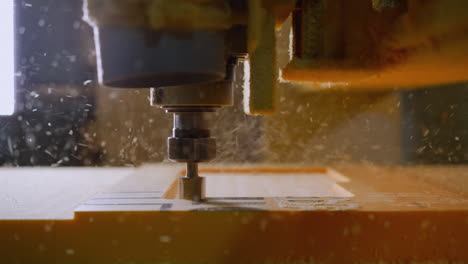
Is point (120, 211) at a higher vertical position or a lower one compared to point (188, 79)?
lower

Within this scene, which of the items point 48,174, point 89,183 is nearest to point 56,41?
point 48,174

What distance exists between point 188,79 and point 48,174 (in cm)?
75

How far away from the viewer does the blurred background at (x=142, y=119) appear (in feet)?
4.39

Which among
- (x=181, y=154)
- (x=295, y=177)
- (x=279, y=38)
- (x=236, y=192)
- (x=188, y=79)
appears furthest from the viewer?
(x=279, y=38)

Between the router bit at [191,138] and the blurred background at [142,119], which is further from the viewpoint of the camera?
the blurred background at [142,119]

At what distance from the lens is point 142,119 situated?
1.36 meters

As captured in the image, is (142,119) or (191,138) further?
(142,119)

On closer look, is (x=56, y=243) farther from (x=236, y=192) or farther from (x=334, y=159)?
(x=334, y=159)

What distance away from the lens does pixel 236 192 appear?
91cm

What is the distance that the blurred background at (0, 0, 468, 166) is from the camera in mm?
1338

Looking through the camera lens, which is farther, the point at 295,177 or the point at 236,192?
the point at 295,177

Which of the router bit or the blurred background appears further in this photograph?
the blurred background

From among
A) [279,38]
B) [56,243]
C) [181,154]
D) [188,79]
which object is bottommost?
[56,243]

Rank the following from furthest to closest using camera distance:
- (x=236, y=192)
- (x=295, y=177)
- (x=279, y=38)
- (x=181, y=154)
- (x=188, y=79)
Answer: (x=279, y=38) → (x=295, y=177) → (x=236, y=192) → (x=181, y=154) → (x=188, y=79)
